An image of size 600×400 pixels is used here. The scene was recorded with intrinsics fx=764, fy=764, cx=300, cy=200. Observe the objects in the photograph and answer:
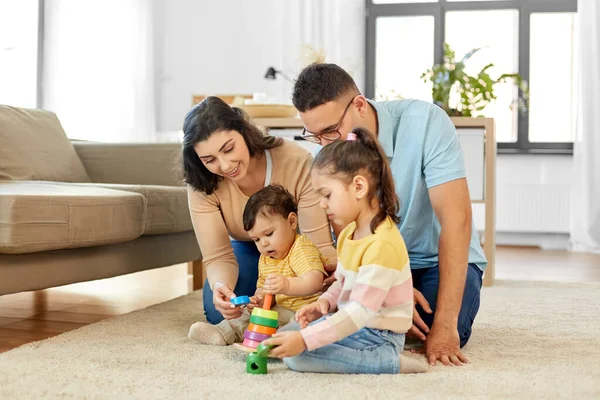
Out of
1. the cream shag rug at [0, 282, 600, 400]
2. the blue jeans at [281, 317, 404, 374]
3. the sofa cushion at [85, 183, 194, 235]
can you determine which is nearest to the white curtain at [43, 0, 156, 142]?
the sofa cushion at [85, 183, 194, 235]

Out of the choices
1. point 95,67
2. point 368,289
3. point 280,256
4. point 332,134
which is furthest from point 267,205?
point 95,67

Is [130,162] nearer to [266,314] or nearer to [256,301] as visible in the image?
[256,301]

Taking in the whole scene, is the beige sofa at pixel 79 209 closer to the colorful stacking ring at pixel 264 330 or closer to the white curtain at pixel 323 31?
the colorful stacking ring at pixel 264 330

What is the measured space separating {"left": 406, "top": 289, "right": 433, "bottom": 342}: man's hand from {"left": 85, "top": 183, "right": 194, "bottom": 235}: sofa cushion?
107 centimetres

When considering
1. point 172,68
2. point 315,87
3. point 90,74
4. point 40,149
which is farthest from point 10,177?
point 172,68

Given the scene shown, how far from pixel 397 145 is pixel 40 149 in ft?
5.52

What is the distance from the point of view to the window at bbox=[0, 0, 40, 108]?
4.62 metres

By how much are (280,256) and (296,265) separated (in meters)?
0.07

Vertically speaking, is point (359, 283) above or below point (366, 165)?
below

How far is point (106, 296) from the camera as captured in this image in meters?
3.00

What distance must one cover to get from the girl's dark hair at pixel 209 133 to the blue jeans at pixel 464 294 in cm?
54

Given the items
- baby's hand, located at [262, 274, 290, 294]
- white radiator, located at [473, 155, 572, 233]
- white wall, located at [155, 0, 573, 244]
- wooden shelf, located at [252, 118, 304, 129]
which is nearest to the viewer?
baby's hand, located at [262, 274, 290, 294]

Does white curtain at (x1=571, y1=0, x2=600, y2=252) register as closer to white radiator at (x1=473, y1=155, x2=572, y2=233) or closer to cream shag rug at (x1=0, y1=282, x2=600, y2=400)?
white radiator at (x1=473, y1=155, x2=572, y2=233)

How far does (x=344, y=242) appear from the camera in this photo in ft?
5.25
